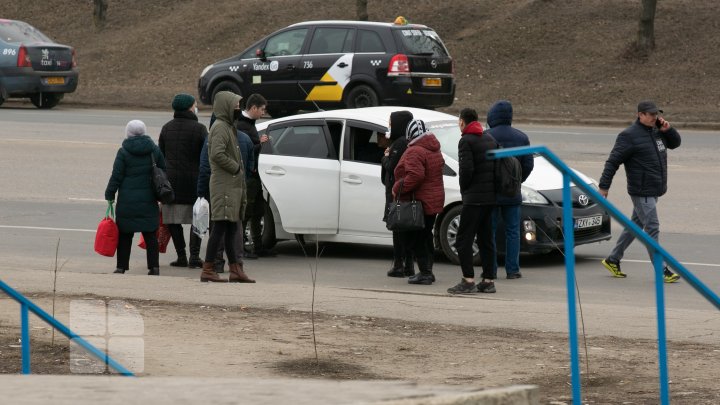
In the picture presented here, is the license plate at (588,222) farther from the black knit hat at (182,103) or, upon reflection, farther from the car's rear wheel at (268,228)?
the black knit hat at (182,103)

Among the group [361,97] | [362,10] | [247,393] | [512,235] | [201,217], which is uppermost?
[362,10]

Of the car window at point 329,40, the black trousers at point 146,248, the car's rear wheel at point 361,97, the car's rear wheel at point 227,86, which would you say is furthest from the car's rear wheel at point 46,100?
the black trousers at point 146,248

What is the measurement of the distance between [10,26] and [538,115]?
39.4 ft

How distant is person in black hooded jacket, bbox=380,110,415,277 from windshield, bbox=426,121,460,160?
1.05 m

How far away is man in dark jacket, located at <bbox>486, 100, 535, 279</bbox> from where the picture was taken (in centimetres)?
1162

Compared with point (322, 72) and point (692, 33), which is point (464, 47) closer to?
point (692, 33)

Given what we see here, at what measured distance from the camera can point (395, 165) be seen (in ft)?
37.4

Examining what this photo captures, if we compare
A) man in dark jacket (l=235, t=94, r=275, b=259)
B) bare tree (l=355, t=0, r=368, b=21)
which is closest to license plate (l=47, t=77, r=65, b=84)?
bare tree (l=355, t=0, r=368, b=21)

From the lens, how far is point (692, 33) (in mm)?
30172

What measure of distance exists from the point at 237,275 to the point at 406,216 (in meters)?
1.54

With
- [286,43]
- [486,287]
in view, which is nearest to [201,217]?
[486,287]

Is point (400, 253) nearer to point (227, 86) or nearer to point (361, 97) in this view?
point (361, 97)

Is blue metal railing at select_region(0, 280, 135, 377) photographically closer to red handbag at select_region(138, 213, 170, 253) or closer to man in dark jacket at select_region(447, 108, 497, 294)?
man in dark jacket at select_region(447, 108, 497, 294)

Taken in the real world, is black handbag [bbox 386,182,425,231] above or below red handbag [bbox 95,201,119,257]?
above
